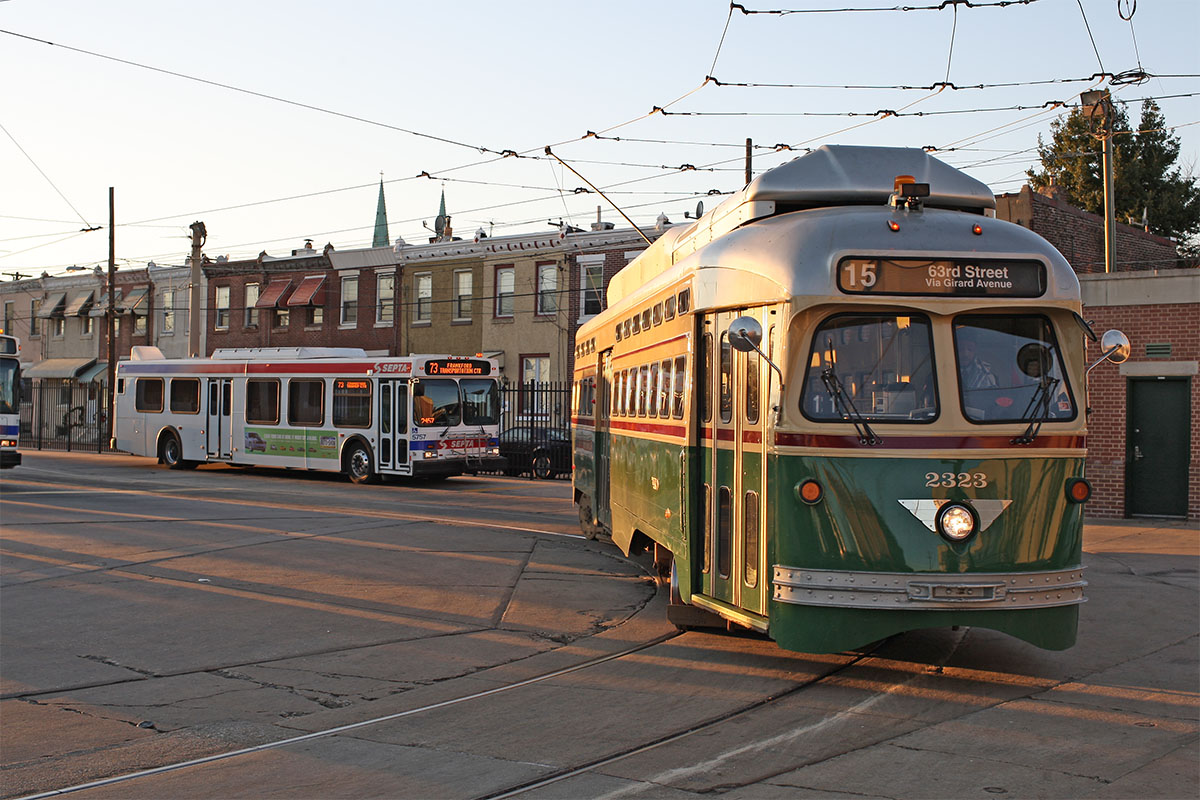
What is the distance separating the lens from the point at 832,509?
7.25m

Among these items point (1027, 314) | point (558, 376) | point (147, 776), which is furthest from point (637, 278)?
point (558, 376)

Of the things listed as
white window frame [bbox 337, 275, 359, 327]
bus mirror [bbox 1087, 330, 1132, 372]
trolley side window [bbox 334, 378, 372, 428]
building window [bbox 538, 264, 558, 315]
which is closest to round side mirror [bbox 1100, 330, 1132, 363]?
bus mirror [bbox 1087, 330, 1132, 372]

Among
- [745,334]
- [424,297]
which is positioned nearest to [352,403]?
[424,297]

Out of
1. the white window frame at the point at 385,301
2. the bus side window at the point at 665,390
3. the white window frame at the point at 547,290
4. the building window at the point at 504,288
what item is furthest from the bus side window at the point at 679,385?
the white window frame at the point at 385,301

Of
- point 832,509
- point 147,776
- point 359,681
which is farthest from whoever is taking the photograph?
point 359,681

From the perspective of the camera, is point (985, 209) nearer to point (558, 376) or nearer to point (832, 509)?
point (832, 509)

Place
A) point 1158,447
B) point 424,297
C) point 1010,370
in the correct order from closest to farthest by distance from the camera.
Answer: point 1010,370, point 1158,447, point 424,297

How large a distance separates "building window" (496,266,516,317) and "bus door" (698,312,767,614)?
3162cm

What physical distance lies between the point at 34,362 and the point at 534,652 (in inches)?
2139

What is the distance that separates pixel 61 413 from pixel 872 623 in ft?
178

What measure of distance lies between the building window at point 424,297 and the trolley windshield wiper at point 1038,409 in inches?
1401

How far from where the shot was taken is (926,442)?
7.23 meters

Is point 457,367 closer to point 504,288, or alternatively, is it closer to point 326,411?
point 326,411

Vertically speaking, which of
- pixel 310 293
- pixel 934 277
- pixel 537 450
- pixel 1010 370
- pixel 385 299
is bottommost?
pixel 537 450
